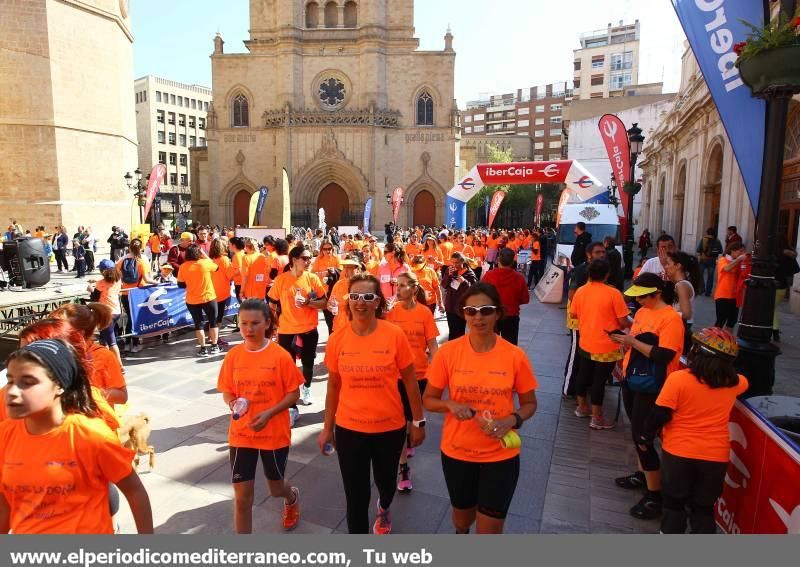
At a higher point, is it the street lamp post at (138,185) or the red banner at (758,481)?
the street lamp post at (138,185)

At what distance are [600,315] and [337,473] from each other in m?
2.97

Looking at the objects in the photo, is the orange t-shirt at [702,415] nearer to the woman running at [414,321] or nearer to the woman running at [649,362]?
the woman running at [649,362]

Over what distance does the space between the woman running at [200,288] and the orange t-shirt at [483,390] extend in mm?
5992

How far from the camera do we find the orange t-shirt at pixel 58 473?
2020mm

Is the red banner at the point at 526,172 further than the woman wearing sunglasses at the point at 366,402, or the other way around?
the red banner at the point at 526,172

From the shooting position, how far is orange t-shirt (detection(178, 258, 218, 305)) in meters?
7.80

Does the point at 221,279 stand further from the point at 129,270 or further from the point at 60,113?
the point at 60,113

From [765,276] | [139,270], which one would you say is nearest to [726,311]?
[765,276]

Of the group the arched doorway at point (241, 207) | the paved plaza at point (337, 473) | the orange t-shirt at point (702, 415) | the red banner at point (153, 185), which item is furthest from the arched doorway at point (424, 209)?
the orange t-shirt at point (702, 415)

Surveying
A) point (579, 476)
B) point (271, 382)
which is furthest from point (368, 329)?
point (579, 476)

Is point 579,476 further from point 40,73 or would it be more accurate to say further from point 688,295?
point 40,73

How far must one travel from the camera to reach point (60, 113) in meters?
25.4

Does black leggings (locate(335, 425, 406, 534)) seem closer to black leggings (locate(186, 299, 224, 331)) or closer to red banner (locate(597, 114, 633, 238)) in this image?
black leggings (locate(186, 299, 224, 331))

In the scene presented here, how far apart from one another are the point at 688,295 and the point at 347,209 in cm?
3620
